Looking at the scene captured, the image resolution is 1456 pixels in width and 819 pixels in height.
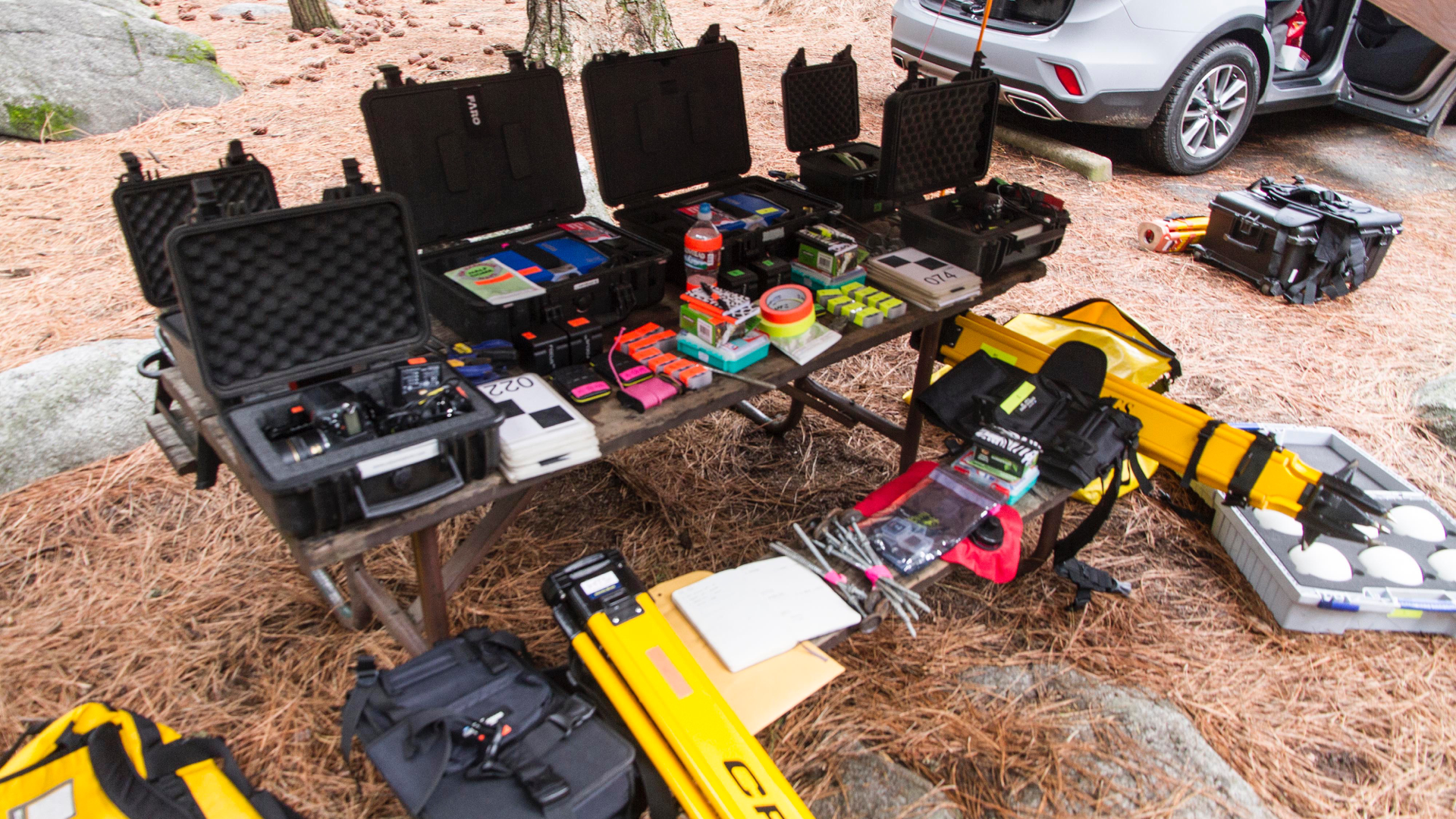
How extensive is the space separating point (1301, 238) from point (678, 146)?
3819mm

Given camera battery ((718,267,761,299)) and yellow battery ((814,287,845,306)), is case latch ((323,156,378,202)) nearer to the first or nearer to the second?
camera battery ((718,267,761,299))

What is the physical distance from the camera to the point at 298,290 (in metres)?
1.84

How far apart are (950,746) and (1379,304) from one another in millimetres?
4401

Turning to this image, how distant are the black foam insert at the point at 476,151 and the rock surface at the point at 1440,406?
3994 mm

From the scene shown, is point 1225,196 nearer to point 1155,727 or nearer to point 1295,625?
point 1295,625

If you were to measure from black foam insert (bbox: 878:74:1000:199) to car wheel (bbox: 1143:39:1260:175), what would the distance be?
357 centimetres

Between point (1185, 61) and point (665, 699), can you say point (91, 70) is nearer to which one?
point (665, 699)

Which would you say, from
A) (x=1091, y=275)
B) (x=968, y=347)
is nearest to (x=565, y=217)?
(x=968, y=347)

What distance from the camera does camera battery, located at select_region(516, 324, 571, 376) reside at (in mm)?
2145

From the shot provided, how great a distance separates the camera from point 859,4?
34.2 feet

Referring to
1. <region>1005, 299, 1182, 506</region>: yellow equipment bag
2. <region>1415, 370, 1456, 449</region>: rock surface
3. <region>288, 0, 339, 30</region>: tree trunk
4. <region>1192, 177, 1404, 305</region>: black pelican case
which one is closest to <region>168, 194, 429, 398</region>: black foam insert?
<region>1005, 299, 1182, 506</region>: yellow equipment bag

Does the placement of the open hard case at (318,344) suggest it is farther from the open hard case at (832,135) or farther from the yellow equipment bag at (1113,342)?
the yellow equipment bag at (1113,342)

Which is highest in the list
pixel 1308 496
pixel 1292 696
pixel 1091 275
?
pixel 1308 496

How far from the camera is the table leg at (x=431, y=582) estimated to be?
1934 millimetres
